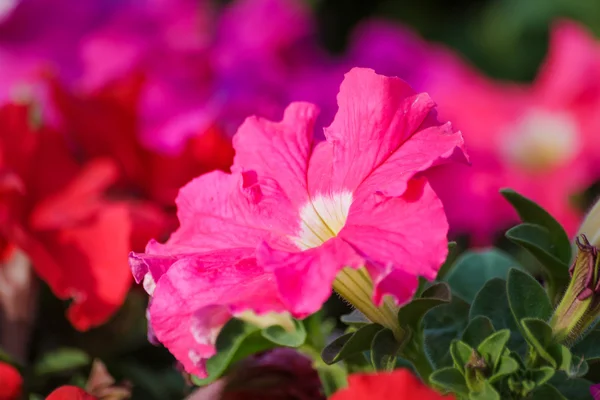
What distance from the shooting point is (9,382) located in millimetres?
560

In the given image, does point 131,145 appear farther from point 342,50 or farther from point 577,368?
point 342,50

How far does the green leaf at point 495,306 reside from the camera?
50cm

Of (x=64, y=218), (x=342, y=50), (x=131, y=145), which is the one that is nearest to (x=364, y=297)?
(x=64, y=218)

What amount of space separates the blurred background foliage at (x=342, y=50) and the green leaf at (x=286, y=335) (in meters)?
0.17

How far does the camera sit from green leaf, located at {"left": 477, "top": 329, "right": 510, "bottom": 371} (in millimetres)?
437

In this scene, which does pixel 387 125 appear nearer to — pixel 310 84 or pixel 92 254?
pixel 92 254

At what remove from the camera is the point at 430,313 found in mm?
512

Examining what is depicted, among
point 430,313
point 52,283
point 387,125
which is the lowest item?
point 52,283

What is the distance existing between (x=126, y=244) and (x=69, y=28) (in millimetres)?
784

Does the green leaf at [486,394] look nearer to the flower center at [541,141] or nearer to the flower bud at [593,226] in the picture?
the flower bud at [593,226]

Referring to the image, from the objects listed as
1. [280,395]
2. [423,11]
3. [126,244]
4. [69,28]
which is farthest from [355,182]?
[423,11]

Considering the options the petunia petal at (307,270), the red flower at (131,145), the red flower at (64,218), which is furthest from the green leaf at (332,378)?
the red flower at (131,145)

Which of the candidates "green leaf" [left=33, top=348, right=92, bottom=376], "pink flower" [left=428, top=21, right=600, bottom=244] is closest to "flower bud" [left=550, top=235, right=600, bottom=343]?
"green leaf" [left=33, top=348, right=92, bottom=376]

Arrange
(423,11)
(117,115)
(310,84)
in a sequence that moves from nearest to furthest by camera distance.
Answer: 1. (117,115)
2. (310,84)
3. (423,11)
